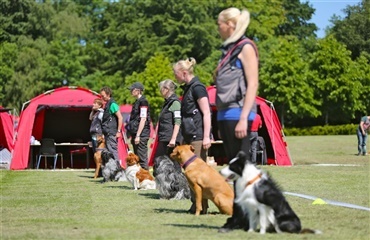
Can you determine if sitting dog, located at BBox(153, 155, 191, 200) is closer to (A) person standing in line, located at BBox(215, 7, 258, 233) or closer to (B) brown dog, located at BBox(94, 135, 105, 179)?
(A) person standing in line, located at BBox(215, 7, 258, 233)

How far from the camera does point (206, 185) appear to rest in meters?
8.77

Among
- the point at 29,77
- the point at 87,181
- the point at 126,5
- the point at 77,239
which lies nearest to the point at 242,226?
the point at 77,239

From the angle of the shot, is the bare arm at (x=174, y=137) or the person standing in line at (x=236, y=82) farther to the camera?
the bare arm at (x=174, y=137)

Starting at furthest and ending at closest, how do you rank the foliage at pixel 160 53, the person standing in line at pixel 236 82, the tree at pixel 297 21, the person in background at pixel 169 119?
1. the tree at pixel 297 21
2. the foliage at pixel 160 53
3. the person in background at pixel 169 119
4. the person standing in line at pixel 236 82

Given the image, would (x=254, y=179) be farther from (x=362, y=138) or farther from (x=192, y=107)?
(x=362, y=138)

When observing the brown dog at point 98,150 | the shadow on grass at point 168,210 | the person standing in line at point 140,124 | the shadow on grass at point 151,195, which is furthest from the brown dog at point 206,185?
the brown dog at point 98,150

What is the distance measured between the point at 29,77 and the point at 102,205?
49941mm

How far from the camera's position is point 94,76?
6562 centimetres

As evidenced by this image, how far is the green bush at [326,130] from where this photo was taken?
2293 inches

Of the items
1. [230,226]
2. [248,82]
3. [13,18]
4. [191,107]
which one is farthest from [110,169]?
[13,18]

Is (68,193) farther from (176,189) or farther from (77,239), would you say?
(77,239)

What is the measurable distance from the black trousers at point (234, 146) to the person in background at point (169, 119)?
3055 millimetres

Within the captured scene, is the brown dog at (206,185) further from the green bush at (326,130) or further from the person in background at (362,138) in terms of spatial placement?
the green bush at (326,130)

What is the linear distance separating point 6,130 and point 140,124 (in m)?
10.1
